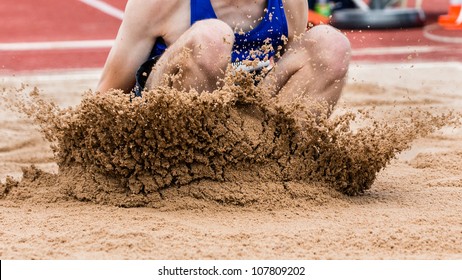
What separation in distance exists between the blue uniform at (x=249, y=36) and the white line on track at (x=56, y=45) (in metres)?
4.09

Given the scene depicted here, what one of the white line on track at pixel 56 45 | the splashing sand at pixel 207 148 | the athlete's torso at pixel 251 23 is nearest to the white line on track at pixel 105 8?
the white line on track at pixel 56 45

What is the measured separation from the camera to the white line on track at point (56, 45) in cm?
684

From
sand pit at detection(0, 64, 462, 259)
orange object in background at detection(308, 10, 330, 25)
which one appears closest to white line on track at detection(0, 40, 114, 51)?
orange object in background at detection(308, 10, 330, 25)

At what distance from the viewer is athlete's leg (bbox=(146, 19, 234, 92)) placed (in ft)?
8.91

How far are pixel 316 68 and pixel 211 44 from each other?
453mm

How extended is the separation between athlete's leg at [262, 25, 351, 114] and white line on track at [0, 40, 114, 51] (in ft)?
13.7

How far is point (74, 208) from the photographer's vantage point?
9.19 ft

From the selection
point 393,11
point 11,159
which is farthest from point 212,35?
point 393,11

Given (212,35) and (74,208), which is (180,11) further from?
(74,208)

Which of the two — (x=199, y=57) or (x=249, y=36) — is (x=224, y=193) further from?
(x=249, y=36)

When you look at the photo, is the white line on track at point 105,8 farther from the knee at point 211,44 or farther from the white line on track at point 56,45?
the knee at point 211,44

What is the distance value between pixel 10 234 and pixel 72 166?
46 centimetres

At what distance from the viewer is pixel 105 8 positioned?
344 inches

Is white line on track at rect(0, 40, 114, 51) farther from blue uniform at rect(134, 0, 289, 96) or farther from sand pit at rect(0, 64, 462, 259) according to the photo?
blue uniform at rect(134, 0, 289, 96)
